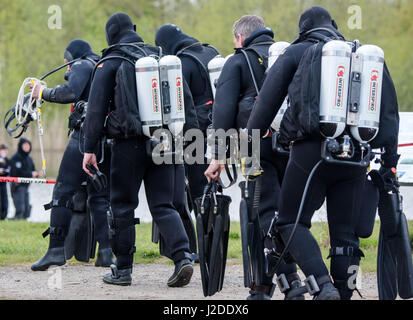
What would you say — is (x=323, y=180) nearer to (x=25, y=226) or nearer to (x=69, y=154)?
(x=69, y=154)

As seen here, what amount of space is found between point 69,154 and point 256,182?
240cm

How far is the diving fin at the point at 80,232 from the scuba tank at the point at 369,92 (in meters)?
3.79

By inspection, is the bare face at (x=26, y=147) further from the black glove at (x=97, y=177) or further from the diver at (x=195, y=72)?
the black glove at (x=97, y=177)

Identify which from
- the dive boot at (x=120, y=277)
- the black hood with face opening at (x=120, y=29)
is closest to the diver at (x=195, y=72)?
the black hood with face opening at (x=120, y=29)

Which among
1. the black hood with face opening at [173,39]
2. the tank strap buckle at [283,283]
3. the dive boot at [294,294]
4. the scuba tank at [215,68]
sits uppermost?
the black hood with face opening at [173,39]

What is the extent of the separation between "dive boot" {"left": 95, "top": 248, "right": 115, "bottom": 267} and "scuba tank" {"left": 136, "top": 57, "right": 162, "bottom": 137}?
6.42 ft

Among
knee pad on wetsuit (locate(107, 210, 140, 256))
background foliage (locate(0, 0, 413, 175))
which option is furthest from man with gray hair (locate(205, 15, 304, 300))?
background foliage (locate(0, 0, 413, 175))

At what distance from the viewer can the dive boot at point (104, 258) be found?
27.4 ft

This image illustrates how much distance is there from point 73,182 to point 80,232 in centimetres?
61

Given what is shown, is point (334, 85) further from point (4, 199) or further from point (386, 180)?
point (4, 199)

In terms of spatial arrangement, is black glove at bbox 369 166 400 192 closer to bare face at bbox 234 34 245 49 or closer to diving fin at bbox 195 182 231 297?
diving fin at bbox 195 182 231 297

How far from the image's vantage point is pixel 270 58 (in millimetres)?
6102

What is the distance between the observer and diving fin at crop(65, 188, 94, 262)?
851 centimetres
